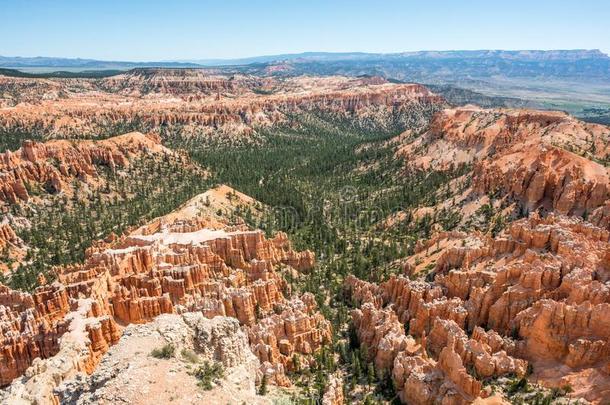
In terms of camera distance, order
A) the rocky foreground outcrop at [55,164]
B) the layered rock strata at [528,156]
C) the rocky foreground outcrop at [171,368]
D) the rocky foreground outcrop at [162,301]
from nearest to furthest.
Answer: the rocky foreground outcrop at [171,368] < the rocky foreground outcrop at [162,301] < the layered rock strata at [528,156] < the rocky foreground outcrop at [55,164]

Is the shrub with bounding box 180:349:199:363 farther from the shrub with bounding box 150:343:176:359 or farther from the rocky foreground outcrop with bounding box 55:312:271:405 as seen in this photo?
the shrub with bounding box 150:343:176:359

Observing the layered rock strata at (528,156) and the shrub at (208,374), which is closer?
the shrub at (208,374)

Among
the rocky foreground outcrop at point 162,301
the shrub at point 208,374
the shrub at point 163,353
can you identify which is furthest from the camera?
the rocky foreground outcrop at point 162,301

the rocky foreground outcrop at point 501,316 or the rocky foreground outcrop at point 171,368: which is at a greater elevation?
the rocky foreground outcrop at point 171,368

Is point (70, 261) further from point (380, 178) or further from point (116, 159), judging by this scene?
point (380, 178)

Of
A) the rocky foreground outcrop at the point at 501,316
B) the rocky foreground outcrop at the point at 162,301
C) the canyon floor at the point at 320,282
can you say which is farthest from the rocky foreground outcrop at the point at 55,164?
the rocky foreground outcrop at the point at 501,316

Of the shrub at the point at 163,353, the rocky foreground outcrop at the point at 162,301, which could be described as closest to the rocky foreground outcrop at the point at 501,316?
the rocky foreground outcrop at the point at 162,301

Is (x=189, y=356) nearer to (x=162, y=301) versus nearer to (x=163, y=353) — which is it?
(x=163, y=353)

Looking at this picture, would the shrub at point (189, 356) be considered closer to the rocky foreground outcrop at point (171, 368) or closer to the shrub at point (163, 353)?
the rocky foreground outcrop at point (171, 368)

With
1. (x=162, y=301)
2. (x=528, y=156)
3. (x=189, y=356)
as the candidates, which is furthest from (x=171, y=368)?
(x=528, y=156)
